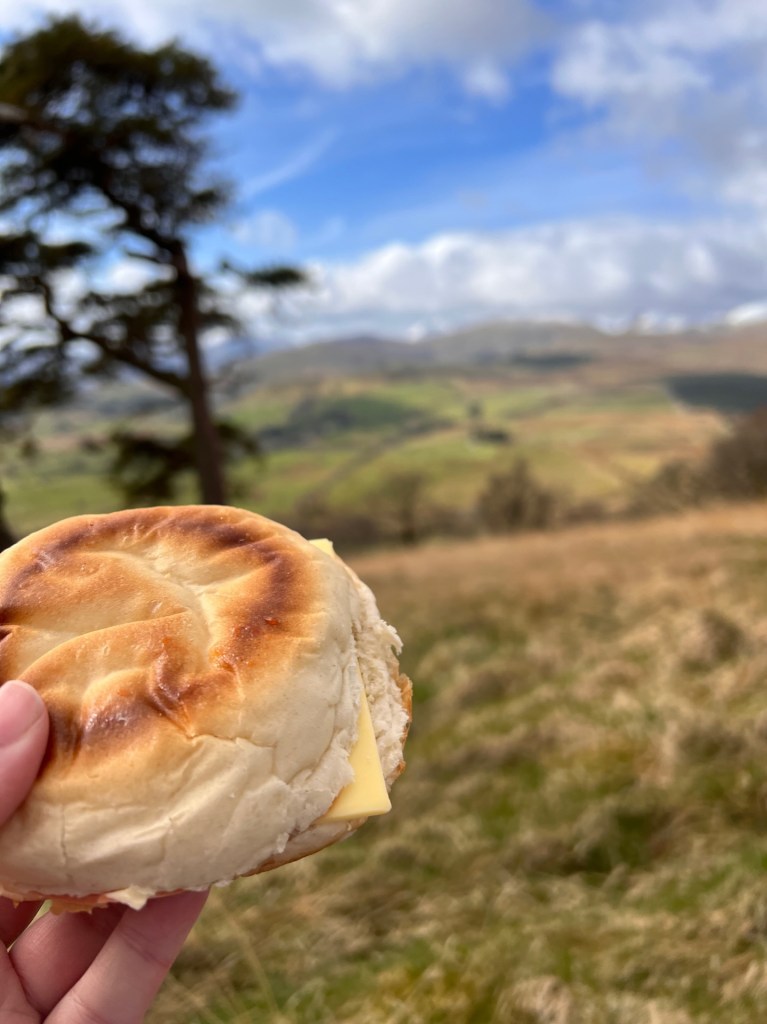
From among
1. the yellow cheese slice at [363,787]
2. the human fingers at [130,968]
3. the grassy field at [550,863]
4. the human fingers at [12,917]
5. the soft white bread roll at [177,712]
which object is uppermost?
the soft white bread roll at [177,712]

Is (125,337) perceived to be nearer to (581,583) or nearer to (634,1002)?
(581,583)

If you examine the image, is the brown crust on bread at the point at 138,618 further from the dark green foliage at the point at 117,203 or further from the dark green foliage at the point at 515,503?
the dark green foliage at the point at 515,503

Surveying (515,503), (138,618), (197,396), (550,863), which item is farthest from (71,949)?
(515,503)

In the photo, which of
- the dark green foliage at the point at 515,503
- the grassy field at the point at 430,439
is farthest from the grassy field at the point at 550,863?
the dark green foliage at the point at 515,503

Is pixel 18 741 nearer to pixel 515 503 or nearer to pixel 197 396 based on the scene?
pixel 197 396

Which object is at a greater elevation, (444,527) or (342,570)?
(342,570)

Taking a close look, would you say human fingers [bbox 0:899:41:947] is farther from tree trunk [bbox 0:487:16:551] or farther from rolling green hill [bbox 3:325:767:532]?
rolling green hill [bbox 3:325:767:532]

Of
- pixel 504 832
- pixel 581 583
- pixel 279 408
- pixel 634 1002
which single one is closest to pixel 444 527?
pixel 581 583

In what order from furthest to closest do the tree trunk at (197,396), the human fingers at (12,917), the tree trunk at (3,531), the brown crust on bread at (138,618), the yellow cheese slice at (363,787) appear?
the tree trunk at (197,396), the tree trunk at (3,531), the human fingers at (12,917), the yellow cheese slice at (363,787), the brown crust on bread at (138,618)
